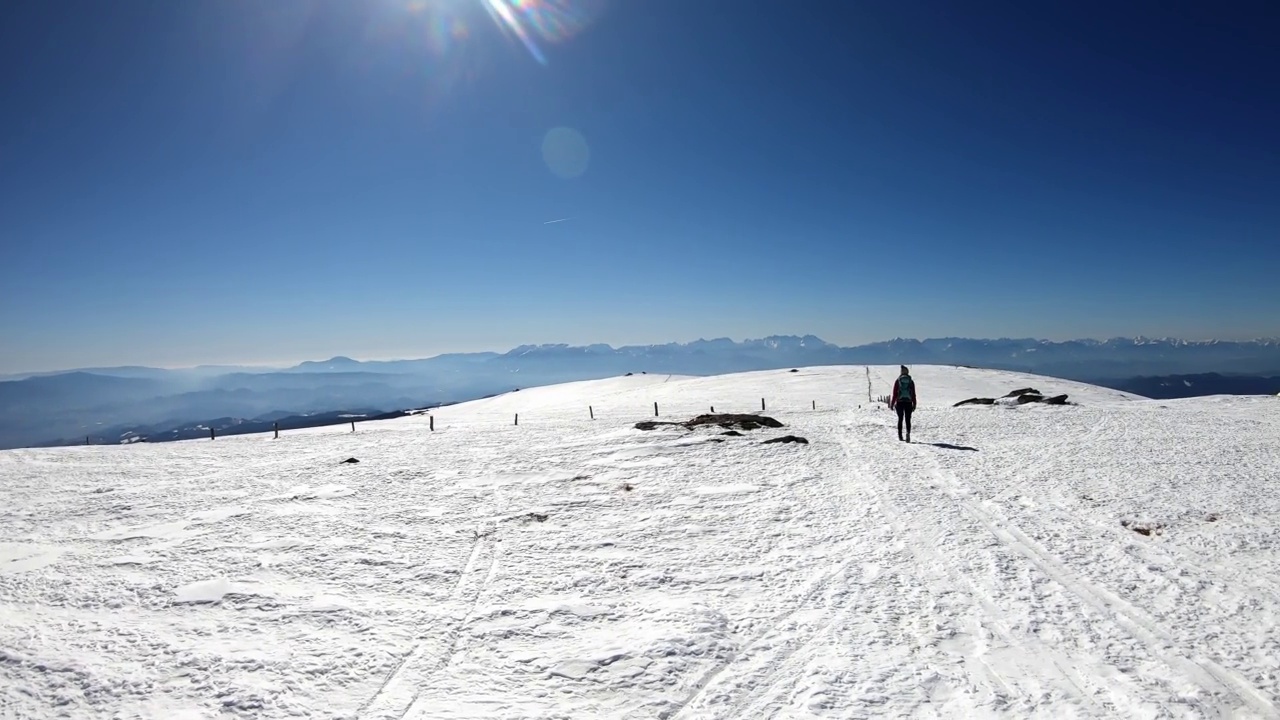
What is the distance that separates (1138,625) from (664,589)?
22.3ft

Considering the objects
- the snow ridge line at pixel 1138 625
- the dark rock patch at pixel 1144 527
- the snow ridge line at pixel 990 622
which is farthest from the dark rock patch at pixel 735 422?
the dark rock patch at pixel 1144 527

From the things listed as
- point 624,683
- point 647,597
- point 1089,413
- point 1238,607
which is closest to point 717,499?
point 647,597

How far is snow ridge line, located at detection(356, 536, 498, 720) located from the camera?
6.01m

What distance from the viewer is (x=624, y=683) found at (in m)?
6.48

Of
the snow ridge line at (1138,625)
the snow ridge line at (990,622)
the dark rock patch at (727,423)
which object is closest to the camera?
the snow ridge line at (1138,625)

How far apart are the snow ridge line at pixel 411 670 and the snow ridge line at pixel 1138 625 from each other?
30.1 ft

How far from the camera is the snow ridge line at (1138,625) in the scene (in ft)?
19.6

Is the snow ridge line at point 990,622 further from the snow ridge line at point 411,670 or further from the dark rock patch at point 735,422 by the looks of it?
the dark rock patch at point 735,422

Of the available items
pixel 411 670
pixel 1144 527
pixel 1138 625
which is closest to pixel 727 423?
pixel 1144 527

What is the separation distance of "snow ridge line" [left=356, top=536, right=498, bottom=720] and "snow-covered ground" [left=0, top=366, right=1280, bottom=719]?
5 centimetres

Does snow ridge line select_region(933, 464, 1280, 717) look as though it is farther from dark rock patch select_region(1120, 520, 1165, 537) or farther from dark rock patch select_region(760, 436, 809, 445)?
dark rock patch select_region(760, 436, 809, 445)

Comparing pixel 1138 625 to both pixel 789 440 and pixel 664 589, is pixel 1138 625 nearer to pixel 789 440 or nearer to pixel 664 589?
pixel 664 589

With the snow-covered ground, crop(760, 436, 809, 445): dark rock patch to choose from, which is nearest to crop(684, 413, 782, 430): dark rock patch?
crop(760, 436, 809, 445): dark rock patch

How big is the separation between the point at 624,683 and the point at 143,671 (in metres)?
6.23
